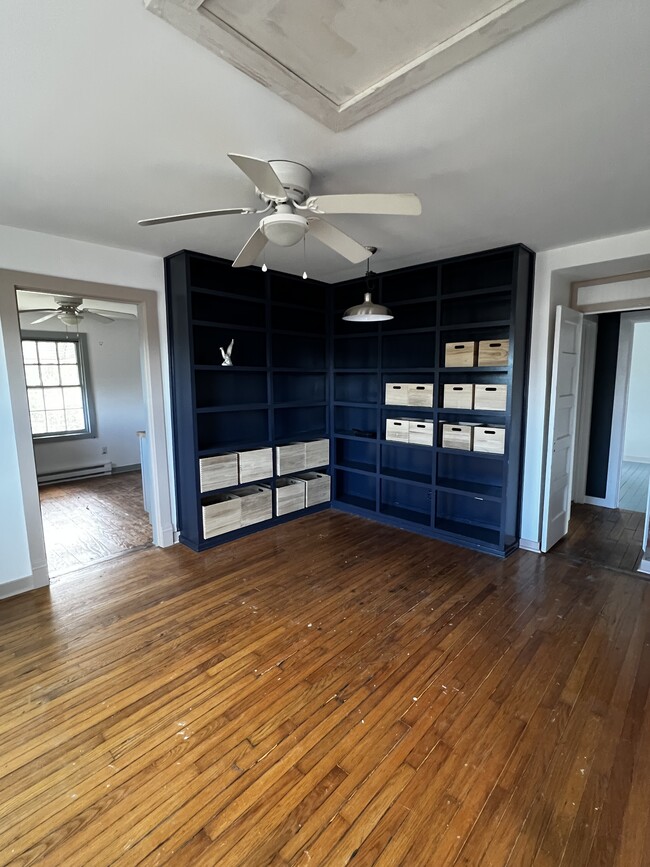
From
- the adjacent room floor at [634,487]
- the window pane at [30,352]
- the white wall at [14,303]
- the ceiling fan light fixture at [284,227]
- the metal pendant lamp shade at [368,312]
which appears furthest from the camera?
the window pane at [30,352]

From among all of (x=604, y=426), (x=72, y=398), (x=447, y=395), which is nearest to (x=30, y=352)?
(x=72, y=398)

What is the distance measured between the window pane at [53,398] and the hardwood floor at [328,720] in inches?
169

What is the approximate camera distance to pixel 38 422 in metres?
6.34

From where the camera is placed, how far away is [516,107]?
5.17 ft

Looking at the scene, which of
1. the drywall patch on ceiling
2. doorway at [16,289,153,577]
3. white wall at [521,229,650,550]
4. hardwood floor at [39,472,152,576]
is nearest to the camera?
the drywall patch on ceiling

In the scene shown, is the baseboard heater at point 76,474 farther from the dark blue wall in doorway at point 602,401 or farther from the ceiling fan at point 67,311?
the dark blue wall in doorway at point 602,401

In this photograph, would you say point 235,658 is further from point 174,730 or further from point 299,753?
point 299,753

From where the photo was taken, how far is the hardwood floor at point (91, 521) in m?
3.75

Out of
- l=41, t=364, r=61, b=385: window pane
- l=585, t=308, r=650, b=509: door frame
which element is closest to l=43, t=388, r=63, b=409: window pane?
l=41, t=364, r=61, b=385: window pane

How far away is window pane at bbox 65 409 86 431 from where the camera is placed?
21.7ft

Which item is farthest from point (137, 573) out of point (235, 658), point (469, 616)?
point (469, 616)

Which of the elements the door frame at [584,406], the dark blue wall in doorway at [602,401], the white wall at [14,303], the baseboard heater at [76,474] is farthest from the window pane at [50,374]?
the dark blue wall in doorway at [602,401]

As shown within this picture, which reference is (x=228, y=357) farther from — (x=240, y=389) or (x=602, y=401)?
(x=602, y=401)

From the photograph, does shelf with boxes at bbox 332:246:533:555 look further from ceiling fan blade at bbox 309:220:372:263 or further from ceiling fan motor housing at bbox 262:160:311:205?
ceiling fan motor housing at bbox 262:160:311:205
